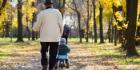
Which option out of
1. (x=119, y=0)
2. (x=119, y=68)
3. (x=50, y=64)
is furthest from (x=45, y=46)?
(x=119, y=0)

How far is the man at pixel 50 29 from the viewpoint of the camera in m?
13.8

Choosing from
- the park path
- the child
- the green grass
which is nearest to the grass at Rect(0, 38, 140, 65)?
the green grass

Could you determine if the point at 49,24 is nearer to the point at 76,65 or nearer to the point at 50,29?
the point at 50,29

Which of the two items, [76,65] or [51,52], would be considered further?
[76,65]

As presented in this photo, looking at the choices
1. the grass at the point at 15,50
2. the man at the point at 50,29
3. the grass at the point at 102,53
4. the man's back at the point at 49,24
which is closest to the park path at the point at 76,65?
the grass at the point at 102,53

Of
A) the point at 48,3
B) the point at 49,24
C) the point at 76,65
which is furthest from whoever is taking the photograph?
the point at 76,65

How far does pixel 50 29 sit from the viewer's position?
544 inches

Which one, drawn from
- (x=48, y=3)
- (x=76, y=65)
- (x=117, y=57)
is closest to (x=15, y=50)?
(x=117, y=57)

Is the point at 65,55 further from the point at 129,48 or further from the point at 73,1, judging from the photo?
the point at 73,1

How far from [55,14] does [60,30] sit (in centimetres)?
53

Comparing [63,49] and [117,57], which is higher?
[63,49]

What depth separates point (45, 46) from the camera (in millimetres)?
13867

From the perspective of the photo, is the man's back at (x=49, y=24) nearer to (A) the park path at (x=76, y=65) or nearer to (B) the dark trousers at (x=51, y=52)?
(B) the dark trousers at (x=51, y=52)

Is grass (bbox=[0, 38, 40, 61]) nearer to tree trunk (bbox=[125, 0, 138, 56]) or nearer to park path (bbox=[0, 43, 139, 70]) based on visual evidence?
park path (bbox=[0, 43, 139, 70])
